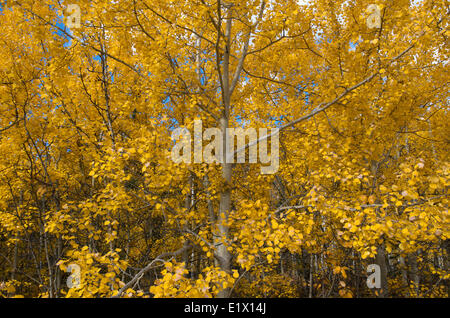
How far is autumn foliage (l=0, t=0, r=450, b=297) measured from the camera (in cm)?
364

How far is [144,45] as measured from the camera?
506 cm

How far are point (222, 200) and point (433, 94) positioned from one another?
557cm

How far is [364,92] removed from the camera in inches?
199

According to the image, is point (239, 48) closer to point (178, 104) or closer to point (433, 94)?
point (178, 104)

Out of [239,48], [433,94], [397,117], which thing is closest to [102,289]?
[397,117]

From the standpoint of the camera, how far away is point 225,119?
16.5ft

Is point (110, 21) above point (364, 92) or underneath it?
above

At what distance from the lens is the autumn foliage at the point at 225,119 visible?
143 inches

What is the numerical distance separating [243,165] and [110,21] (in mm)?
4501

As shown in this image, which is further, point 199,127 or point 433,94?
point 433,94
